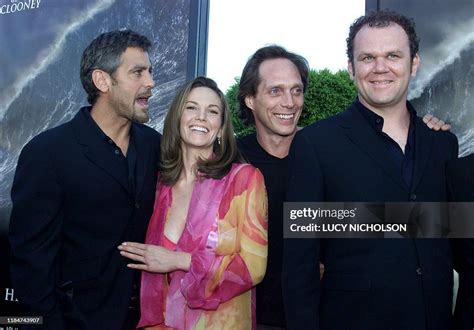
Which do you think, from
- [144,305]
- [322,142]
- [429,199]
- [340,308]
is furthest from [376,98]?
[144,305]

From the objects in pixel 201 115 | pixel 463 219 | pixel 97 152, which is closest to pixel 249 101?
pixel 201 115

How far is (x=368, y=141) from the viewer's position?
2057 mm

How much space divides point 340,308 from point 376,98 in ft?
2.61

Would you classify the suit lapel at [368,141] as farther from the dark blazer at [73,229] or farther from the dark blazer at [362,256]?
the dark blazer at [73,229]

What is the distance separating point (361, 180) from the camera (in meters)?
2.00

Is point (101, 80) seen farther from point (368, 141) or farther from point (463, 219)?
point (463, 219)

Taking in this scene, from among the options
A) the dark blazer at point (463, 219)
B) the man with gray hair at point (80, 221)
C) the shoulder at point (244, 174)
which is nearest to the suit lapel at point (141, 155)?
the man with gray hair at point (80, 221)

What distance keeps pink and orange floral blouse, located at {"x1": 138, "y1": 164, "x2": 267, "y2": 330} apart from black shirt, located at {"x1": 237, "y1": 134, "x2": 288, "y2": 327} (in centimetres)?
11

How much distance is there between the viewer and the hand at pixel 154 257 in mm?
2182

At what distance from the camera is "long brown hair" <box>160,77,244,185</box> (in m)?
2.43

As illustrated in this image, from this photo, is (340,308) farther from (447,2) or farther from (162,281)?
(447,2)

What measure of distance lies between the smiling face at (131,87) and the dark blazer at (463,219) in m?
1.35

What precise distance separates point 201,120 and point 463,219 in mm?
1164

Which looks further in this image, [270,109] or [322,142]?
[270,109]
